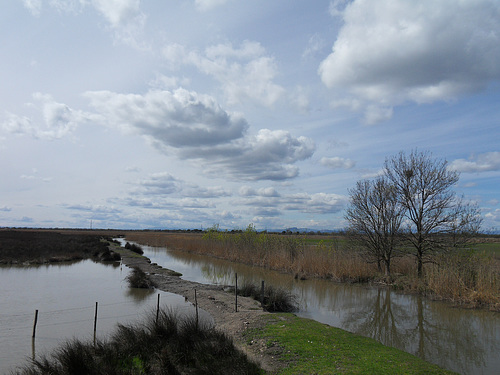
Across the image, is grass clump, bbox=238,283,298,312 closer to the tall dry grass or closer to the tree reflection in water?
the tree reflection in water

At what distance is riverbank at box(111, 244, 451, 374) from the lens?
701 centimetres

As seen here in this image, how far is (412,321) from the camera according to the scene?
42.8 feet

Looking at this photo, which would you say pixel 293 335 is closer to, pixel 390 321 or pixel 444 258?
pixel 390 321

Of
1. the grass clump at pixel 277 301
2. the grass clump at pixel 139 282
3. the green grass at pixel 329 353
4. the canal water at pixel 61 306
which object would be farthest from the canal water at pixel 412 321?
the grass clump at pixel 139 282

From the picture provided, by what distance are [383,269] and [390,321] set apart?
10.7m

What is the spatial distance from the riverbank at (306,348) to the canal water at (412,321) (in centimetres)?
181

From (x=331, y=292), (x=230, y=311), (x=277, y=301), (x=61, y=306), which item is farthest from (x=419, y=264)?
(x=61, y=306)

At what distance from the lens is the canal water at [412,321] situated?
9286mm

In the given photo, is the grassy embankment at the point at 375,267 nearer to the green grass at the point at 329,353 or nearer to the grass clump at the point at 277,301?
the grass clump at the point at 277,301

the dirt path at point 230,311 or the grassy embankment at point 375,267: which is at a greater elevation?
the grassy embankment at point 375,267

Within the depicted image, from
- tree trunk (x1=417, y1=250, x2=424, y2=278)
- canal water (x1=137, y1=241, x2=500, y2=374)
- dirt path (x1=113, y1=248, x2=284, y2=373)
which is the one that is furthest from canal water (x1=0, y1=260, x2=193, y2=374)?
tree trunk (x1=417, y1=250, x2=424, y2=278)

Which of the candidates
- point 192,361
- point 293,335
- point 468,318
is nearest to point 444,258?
point 468,318

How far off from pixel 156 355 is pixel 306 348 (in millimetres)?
3525

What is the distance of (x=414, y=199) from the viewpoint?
65.0 ft
